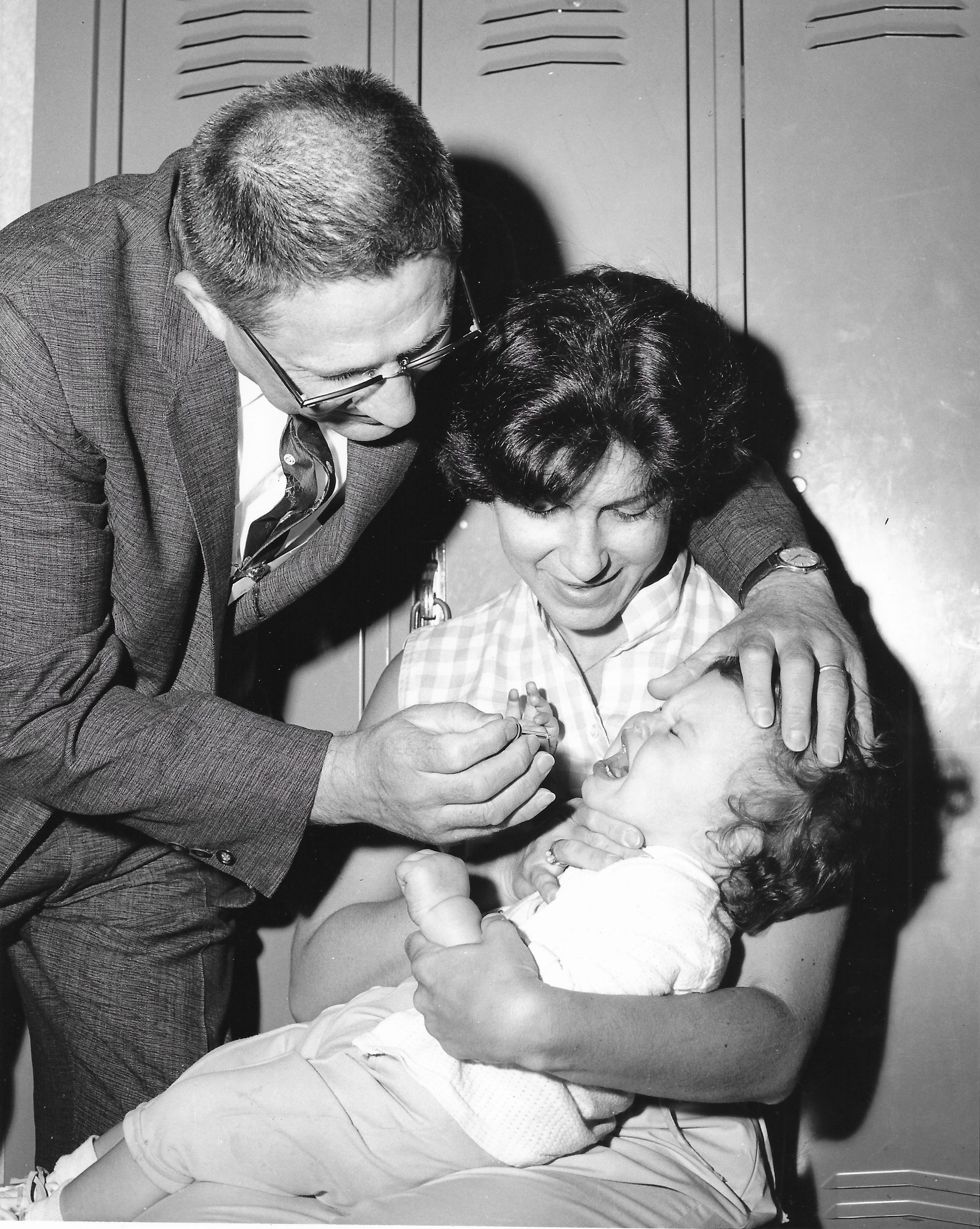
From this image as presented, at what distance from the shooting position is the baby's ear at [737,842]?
1273mm

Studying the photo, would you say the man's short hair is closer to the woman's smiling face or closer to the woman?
the woman

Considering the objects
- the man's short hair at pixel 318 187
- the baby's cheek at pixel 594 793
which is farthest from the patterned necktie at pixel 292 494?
the baby's cheek at pixel 594 793

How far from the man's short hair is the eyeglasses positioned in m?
0.07

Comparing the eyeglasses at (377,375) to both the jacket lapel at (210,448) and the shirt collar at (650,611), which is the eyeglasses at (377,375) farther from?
the shirt collar at (650,611)

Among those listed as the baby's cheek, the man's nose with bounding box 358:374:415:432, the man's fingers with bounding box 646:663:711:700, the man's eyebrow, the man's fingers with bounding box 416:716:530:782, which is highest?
the man's eyebrow

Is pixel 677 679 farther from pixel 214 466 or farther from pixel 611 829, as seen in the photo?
pixel 214 466

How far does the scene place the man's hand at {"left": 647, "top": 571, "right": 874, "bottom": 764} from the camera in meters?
1.26

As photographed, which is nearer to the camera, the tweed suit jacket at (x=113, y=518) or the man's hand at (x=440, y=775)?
the man's hand at (x=440, y=775)

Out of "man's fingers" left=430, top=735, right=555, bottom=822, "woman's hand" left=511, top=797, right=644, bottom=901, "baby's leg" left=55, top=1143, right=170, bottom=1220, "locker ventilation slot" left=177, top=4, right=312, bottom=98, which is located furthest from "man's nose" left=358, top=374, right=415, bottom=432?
"locker ventilation slot" left=177, top=4, right=312, bottom=98

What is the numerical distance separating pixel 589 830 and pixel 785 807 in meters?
0.27

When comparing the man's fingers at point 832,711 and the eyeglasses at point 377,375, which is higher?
the eyeglasses at point 377,375

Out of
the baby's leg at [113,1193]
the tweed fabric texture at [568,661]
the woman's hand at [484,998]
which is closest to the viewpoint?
the woman's hand at [484,998]

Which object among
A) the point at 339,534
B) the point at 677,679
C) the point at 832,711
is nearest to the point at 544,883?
the point at 677,679

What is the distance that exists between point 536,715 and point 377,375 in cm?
53
